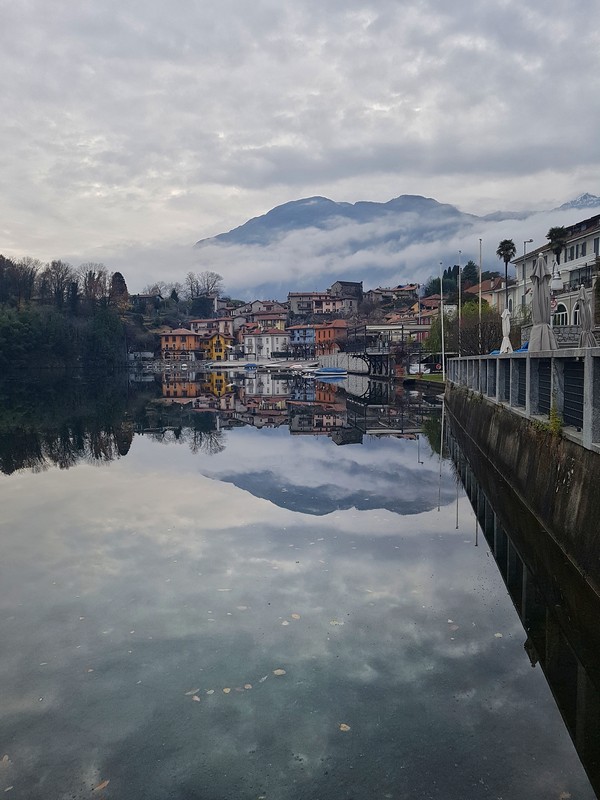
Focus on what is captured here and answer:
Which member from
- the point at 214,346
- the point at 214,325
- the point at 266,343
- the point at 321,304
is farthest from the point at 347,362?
the point at 214,325

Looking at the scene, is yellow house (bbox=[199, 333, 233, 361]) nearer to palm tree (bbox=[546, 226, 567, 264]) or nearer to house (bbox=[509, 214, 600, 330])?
house (bbox=[509, 214, 600, 330])

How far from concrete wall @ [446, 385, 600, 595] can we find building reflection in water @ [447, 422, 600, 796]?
321mm

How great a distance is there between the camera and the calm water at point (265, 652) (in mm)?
6812

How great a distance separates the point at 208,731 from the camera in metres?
7.53

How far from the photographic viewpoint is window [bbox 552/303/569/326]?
203ft

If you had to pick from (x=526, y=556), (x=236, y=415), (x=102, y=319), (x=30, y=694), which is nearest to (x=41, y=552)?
(x=30, y=694)

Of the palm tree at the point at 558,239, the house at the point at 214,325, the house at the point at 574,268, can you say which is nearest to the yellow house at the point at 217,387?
the house at the point at 574,268

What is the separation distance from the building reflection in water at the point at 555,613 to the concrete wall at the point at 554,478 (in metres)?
0.32

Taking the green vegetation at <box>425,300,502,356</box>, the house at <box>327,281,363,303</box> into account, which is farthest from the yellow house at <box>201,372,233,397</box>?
the house at <box>327,281,363,303</box>

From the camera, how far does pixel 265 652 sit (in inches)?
375

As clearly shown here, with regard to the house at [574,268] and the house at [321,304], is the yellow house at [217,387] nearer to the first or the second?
the house at [574,268]

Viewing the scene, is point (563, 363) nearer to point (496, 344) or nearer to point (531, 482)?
point (531, 482)

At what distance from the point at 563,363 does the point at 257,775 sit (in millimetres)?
11585

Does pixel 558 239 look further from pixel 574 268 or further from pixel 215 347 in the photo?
pixel 215 347
